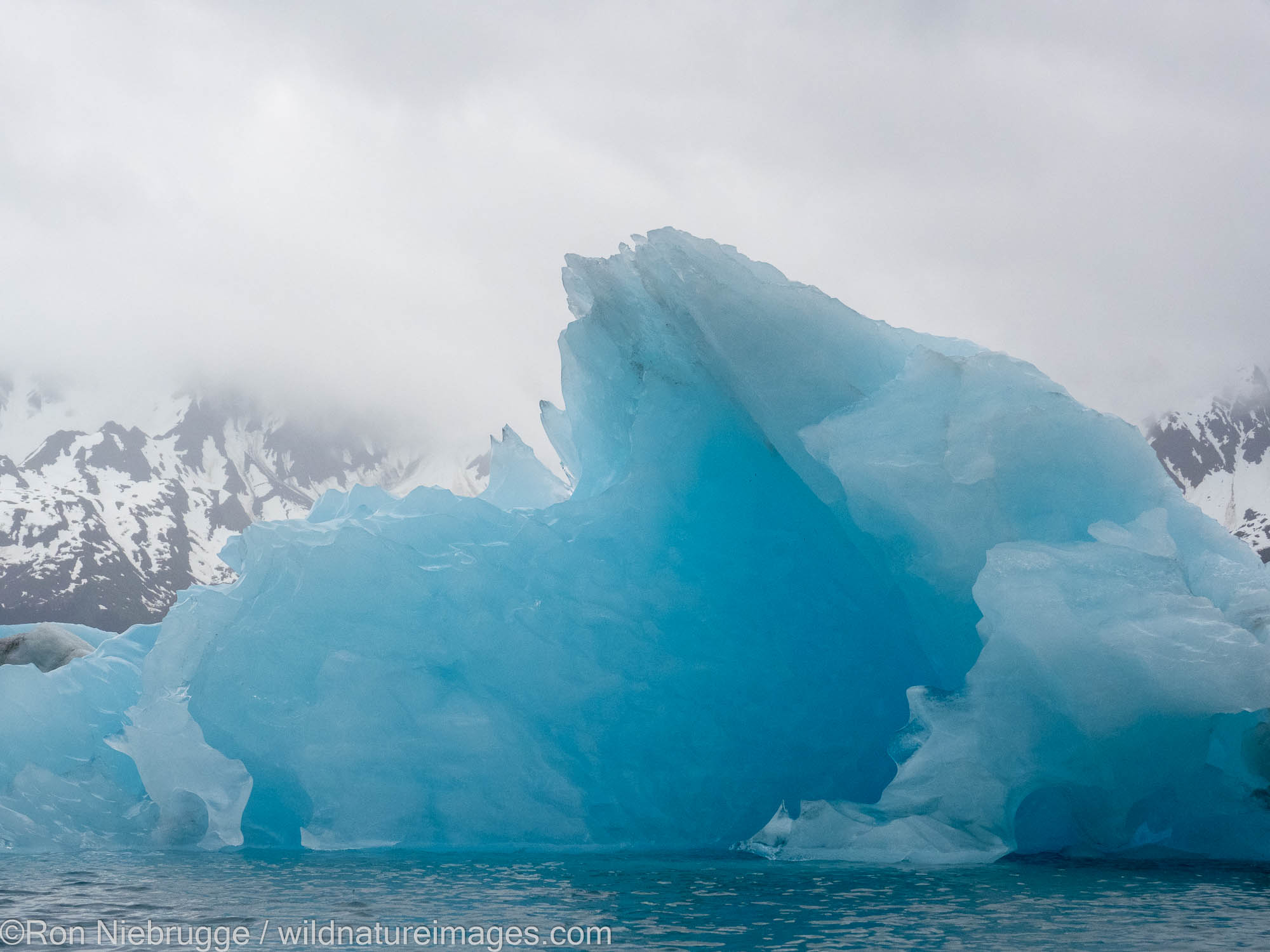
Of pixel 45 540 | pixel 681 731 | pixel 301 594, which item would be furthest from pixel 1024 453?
pixel 45 540

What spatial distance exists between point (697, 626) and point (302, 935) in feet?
20.0

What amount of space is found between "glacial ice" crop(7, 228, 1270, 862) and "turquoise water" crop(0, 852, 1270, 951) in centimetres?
139

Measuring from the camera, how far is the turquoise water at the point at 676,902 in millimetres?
5637

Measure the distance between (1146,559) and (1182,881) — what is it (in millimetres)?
2624

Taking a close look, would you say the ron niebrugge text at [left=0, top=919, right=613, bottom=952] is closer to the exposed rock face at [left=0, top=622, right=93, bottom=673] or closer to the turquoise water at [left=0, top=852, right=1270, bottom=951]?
the turquoise water at [left=0, top=852, right=1270, bottom=951]

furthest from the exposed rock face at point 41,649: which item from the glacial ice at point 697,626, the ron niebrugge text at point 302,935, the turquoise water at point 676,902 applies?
the ron niebrugge text at point 302,935

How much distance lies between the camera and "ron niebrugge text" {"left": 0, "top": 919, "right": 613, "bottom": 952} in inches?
223

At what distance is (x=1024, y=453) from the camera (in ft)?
32.0

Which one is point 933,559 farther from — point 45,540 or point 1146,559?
point 45,540

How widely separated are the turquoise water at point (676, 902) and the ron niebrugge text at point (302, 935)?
24mm

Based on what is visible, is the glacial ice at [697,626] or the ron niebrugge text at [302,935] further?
the glacial ice at [697,626]

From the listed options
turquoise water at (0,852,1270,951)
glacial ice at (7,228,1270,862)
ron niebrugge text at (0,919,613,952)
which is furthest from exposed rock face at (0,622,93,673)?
ron niebrugge text at (0,919,613,952)

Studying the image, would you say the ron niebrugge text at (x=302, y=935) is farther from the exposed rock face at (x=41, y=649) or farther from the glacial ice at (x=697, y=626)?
the exposed rock face at (x=41, y=649)

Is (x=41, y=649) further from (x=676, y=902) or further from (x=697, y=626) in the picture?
(x=676, y=902)
